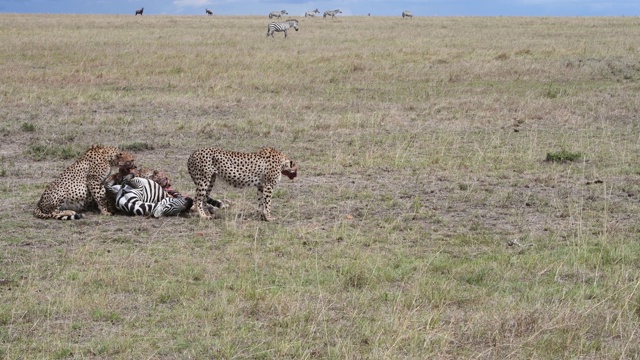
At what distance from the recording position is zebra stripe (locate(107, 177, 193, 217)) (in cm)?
879

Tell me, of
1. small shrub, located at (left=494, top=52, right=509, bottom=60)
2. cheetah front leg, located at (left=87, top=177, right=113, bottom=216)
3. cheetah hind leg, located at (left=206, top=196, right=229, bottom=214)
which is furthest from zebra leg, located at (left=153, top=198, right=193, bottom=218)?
small shrub, located at (left=494, top=52, right=509, bottom=60)

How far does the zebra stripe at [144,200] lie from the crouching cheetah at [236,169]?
239 millimetres

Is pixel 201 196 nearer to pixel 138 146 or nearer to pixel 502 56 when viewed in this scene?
pixel 138 146

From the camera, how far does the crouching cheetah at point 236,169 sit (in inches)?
341

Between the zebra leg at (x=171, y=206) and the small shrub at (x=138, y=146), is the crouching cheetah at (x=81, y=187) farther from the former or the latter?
the small shrub at (x=138, y=146)

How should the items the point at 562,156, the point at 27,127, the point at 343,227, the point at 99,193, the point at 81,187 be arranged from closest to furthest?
the point at 343,227 < the point at 81,187 < the point at 99,193 < the point at 562,156 < the point at 27,127

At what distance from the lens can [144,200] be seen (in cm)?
889

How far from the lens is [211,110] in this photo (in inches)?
634

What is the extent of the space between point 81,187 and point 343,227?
2.74 metres

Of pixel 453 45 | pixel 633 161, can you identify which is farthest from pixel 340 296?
pixel 453 45

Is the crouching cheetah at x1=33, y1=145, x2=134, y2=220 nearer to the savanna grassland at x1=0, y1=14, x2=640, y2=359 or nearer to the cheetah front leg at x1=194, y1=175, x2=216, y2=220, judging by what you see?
the savanna grassland at x1=0, y1=14, x2=640, y2=359

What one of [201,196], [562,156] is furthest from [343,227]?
[562,156]

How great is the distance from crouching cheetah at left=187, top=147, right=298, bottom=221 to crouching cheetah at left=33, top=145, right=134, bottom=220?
2.74 feet

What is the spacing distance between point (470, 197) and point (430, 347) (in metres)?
4.61
